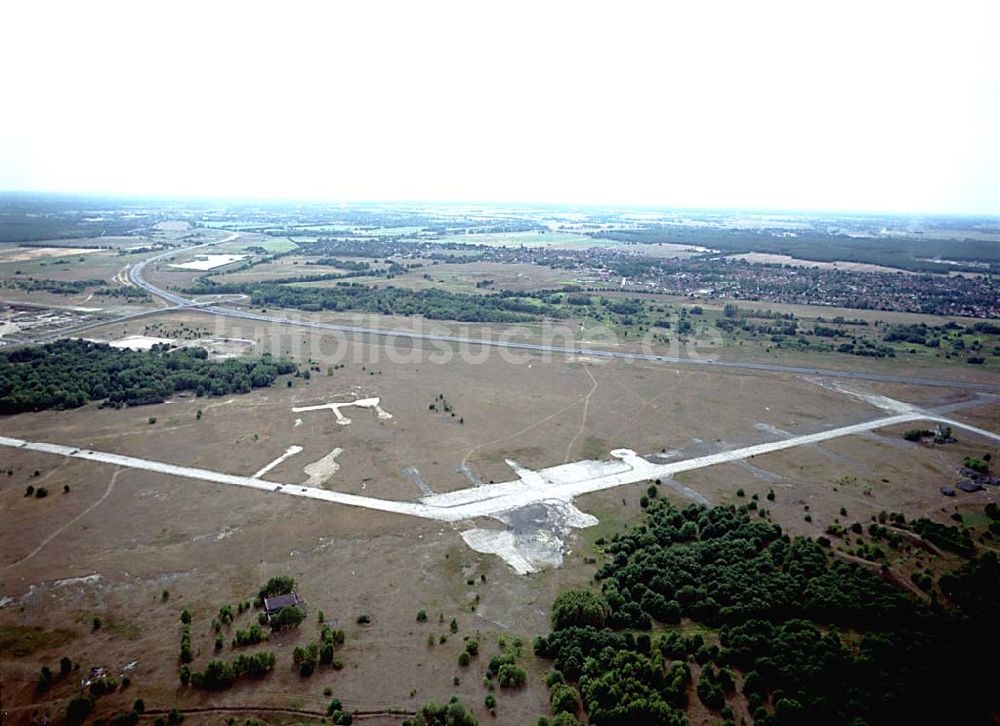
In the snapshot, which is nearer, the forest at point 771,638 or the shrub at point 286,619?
the forest at point 771,638

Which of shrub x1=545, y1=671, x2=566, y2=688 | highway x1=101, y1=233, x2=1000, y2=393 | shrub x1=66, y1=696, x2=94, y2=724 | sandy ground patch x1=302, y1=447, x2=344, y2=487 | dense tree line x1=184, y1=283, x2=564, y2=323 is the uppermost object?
dense tree line x1=184, y1=283, x2=564, y2=323

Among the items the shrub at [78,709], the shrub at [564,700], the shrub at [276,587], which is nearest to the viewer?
the shrub at [78,709]

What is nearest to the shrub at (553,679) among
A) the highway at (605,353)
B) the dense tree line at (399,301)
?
the highway at (605,353)

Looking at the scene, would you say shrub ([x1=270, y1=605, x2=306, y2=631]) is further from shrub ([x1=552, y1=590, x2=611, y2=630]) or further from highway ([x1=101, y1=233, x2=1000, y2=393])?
highway ([x1=101, y1=233, x2=1000, y2=393])

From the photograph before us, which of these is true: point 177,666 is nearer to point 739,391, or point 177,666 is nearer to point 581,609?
point 581,609

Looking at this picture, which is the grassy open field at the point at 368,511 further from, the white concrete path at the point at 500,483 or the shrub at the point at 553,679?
the white concrete path at the point at 500,483

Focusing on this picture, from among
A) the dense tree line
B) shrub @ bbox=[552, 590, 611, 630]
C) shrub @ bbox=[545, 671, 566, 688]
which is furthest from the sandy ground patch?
the dense tree line

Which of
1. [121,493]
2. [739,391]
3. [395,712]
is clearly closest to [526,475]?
[395,712]
